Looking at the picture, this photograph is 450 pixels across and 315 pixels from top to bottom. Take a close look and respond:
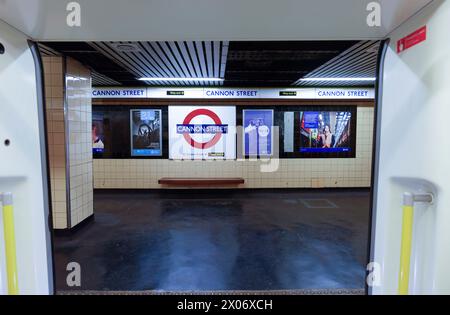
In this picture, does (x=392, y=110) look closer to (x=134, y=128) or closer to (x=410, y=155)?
(x=410, y=155)

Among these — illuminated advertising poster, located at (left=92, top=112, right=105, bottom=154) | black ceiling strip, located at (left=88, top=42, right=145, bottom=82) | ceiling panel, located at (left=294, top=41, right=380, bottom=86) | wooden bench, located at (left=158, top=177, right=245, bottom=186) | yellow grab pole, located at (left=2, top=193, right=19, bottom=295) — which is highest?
ceiling panel, located at (left=294, top=41, right=380, bottom=86)

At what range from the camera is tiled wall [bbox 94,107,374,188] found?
6953 mm

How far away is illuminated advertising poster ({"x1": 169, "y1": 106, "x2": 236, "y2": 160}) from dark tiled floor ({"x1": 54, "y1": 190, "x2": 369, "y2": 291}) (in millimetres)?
1380

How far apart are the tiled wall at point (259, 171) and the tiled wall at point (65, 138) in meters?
2.52

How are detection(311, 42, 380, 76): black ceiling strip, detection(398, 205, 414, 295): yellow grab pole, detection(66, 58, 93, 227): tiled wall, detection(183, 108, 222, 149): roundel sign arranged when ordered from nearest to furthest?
detection(398, 205, 414, 295): yellow grab pole
detection(311, 42, 380, 76): black ceiling strip
detection(66, 58, 93, 227): tiled wall
detection(183, 108, 222, 149): roundel sign

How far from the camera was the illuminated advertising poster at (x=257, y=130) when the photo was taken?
6.94 meters

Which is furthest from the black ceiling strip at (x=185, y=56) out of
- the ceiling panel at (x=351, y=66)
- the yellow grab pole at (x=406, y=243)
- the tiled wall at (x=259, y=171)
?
the yellow grab pole at (x=406, y=243)

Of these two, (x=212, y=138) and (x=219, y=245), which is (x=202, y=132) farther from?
(x=219, y=245)

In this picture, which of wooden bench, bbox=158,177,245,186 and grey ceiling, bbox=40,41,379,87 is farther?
wooden bench, bbox=158,177,245,186

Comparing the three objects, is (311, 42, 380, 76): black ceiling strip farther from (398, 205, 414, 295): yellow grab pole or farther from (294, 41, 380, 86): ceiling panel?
(398, 205, 414, 295): yellow grab pole

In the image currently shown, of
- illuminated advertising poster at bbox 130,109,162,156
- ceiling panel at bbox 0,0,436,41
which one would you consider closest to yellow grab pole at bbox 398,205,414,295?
ceiling panel at bbox 0,0,436,41

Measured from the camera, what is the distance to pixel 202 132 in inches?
271

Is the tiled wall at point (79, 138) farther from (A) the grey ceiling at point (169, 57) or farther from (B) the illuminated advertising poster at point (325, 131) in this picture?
(B) the illuminated advertising poster at point (325, 131)

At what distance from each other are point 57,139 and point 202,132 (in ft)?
11.5
